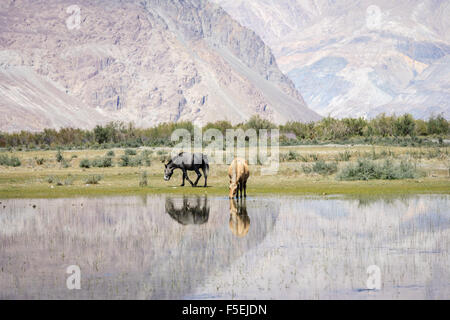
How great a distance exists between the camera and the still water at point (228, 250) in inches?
479

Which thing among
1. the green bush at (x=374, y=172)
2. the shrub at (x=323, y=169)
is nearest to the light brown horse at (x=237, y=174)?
the green bush at (x=374, y=172)

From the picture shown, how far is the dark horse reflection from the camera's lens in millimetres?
20938

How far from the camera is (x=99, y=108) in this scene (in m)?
189

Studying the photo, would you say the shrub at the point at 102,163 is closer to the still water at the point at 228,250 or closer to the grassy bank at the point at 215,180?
the grassy bank at the point at 215,180

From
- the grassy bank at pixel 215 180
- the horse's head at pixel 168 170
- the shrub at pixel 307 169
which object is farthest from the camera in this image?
the shrub at pixel 307 169

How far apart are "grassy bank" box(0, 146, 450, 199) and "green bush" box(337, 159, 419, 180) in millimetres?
488

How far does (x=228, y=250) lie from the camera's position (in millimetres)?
15602

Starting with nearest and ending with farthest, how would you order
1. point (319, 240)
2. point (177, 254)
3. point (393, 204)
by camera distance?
point (177, 254), point (319, 240), point (393, 204)

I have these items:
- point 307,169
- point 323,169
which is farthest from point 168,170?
point 323,169

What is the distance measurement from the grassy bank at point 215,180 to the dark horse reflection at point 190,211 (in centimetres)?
297

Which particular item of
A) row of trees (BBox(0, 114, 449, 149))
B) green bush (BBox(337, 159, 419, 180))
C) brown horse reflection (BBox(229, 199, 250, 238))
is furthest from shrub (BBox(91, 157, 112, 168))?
row of trees (BBox(0, 114, 449, 149))
